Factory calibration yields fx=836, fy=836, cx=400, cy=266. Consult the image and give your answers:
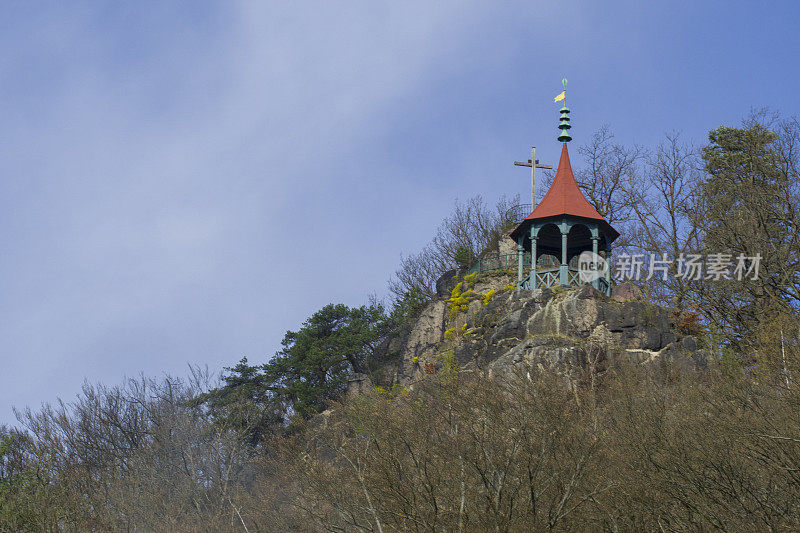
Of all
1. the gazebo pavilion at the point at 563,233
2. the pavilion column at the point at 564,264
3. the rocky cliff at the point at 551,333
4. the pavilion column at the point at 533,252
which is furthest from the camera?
the pavilion column at the point at 533,252

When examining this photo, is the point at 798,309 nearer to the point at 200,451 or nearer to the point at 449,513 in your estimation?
the point at 449,513

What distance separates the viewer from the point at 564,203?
25.3 meters

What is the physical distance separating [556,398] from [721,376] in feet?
19.4

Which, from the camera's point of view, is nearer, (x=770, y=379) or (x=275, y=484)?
(x=770, y=379)

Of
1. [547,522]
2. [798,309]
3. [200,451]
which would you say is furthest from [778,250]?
[200,451]

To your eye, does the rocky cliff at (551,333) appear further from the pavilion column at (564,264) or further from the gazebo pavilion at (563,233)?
the gazebo pavilion at (563,233)

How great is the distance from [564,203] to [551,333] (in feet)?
15.1

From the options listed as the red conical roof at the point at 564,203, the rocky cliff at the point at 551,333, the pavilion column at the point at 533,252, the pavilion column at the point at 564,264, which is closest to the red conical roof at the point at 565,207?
the red conical roof at the point at 564,203

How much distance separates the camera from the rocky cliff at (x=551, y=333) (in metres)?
21.7

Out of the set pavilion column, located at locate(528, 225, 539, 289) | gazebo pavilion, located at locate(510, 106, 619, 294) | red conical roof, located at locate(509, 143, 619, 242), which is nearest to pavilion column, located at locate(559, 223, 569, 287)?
gazebo pavilion, located at locate(510, 106, 619, 294)

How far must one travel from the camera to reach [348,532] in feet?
44.4

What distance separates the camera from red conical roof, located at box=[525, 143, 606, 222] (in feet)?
82.1

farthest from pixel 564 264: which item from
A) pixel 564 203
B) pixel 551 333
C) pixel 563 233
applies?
pixel 551 333

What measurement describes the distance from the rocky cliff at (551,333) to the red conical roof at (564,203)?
240 cm
